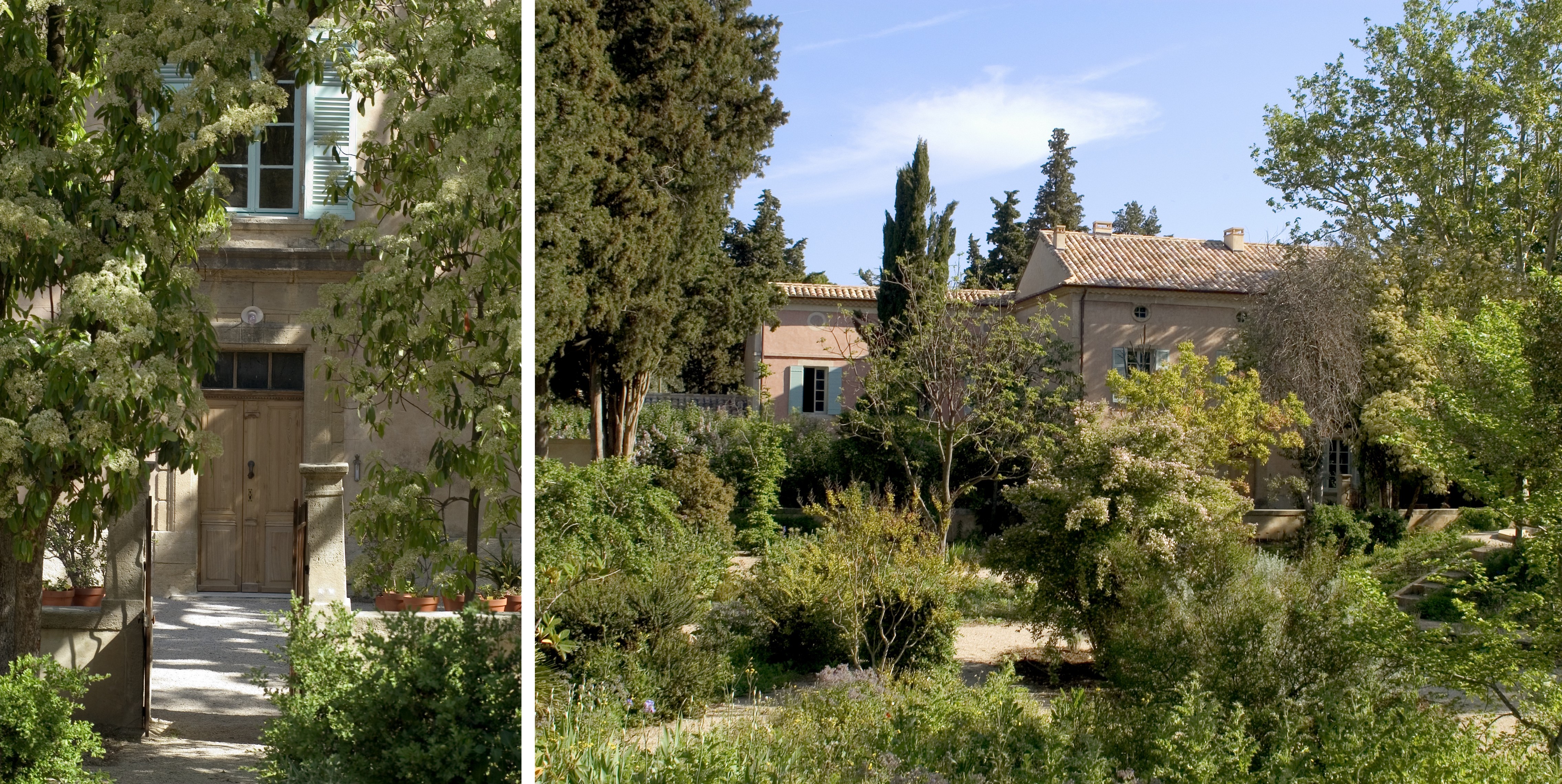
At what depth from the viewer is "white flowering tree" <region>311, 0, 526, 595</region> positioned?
3.19 metres

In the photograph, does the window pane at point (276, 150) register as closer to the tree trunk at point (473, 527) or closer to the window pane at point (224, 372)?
the window pane at point (224, 372)

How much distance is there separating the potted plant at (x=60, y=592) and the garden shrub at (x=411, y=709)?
3.04 m

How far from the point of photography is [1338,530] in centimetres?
1343

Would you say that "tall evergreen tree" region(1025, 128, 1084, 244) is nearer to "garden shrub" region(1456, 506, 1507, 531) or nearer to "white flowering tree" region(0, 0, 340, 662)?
"garden shrub" region(1456, 506, 1507, 531)

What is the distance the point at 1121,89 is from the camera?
24.7ft

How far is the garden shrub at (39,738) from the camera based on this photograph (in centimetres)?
327

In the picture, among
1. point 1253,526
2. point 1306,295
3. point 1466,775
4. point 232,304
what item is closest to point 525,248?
point 232,304

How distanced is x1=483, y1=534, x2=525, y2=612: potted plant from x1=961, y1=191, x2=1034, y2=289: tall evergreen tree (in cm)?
1907

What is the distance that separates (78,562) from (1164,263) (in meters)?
16.9

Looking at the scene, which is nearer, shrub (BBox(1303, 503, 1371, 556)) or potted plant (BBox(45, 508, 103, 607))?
potted plant (BBox(45, 508, 103, 607))

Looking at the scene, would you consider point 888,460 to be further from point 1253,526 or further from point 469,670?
point 469,670

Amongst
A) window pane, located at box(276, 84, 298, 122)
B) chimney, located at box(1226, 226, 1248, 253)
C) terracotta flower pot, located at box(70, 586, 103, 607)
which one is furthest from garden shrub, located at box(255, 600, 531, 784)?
chimney, located at box(1226, 226, 1248, 253)

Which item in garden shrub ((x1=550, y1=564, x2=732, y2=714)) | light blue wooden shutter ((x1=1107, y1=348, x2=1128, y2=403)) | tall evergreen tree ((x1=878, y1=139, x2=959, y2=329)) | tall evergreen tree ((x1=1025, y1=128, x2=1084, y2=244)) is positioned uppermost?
tall evergreen tree ((x1=1025, y1=128, x2=1084, y2=244))

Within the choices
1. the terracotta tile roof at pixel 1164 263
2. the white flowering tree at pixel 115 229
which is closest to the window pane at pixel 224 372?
the white flowering tree at pixel 115 229
